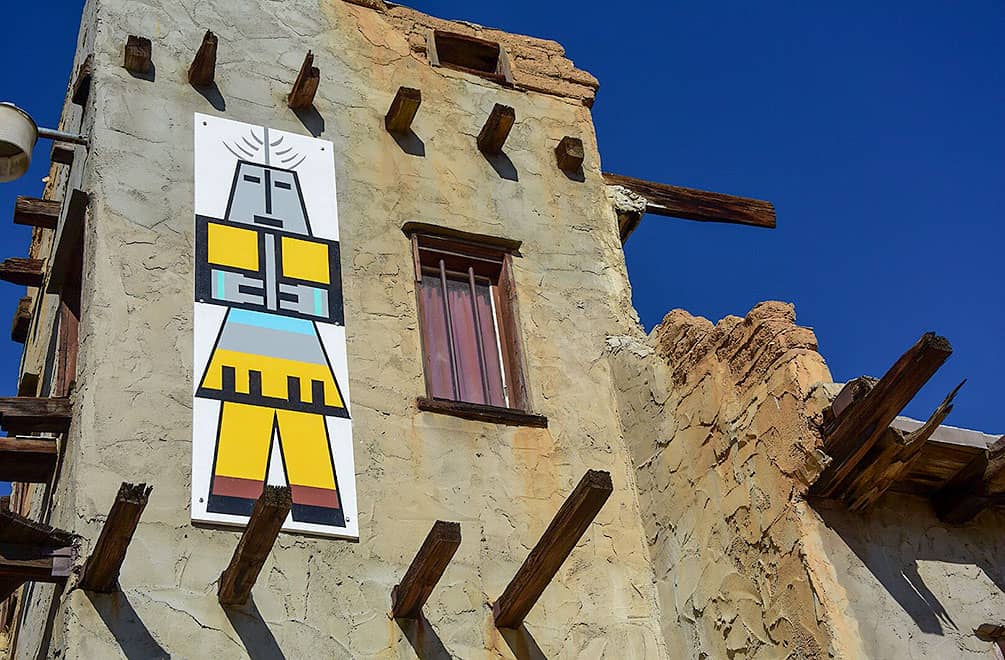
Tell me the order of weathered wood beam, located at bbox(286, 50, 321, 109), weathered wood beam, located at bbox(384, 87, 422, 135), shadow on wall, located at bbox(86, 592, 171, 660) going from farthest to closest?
weathered wood beam, located at bbox(384, 87, 422, 135) < weathered wood beam, located at bbox(286, 50, 321, 109) < shadow on wall, located at bbox(86, 592, 171, 660)

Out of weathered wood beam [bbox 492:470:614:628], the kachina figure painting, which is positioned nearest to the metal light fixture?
the kachina figure painting

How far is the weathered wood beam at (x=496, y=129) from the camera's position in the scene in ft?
29.7

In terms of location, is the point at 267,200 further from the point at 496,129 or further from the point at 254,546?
the point at 254,546

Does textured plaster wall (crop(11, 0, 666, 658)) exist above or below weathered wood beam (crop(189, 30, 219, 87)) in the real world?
below

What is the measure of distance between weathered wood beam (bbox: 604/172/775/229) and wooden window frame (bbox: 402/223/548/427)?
5.18 ft

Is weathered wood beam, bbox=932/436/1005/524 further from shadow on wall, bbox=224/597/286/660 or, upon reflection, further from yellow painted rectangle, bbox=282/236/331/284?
yellow painted rectangle, bbox=282/236/331/284

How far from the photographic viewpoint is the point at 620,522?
7758 mm

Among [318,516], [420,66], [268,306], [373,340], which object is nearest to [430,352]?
[373,340]

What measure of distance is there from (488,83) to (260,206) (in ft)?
8.44

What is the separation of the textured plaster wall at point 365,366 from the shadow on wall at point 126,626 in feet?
0.04

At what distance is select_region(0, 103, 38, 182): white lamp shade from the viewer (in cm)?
676

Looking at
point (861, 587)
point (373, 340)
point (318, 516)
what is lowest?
point (861, 587)

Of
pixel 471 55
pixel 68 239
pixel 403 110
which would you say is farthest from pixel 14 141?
pixel 471 55

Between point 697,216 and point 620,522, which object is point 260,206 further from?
point 697,216
